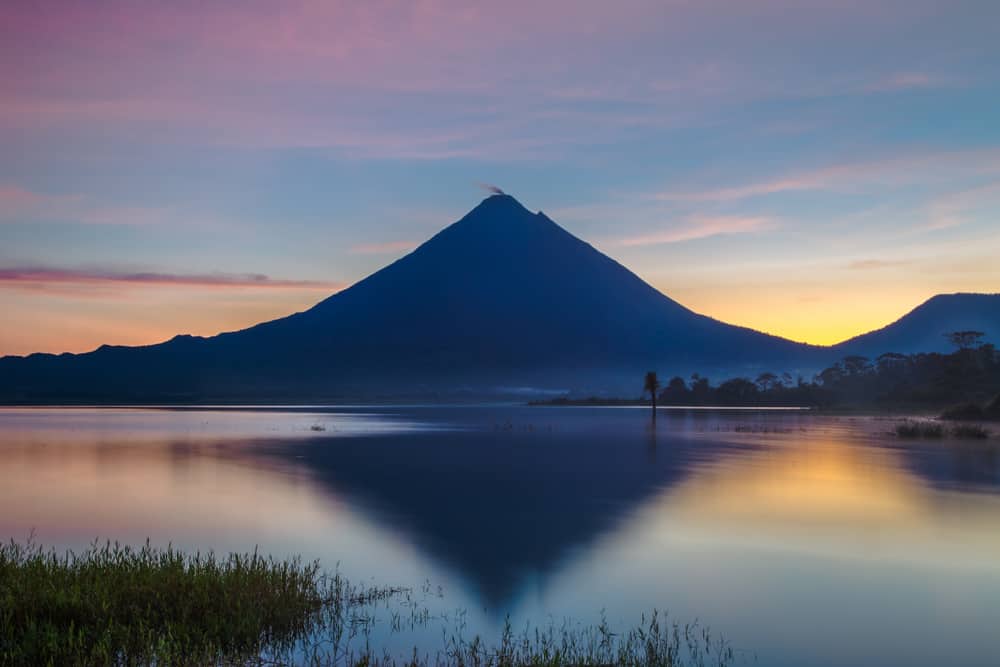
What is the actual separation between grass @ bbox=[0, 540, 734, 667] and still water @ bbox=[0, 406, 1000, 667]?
0.75 metres

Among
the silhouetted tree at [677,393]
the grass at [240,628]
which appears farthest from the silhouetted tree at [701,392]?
the grass at [240,628]

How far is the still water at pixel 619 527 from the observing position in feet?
39.9

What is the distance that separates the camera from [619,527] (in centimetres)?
2031

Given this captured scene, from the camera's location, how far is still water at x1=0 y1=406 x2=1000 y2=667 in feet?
39.9

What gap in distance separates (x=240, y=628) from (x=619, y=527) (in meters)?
12.0

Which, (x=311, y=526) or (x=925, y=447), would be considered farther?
(x=925, y=447)

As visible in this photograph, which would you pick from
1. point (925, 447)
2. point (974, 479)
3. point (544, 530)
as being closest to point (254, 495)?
point (544, 530)

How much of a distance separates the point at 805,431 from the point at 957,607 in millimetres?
49730

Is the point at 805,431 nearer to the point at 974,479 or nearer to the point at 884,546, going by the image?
the point at 974,479

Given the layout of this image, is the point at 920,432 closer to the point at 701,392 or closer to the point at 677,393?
the point at 701,392

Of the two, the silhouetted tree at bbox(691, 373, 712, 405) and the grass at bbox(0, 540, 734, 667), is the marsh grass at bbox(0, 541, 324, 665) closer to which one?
the grass at bbox(0, 540, 734, 667)

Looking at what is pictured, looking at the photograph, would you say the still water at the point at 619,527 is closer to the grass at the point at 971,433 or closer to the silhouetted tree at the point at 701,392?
the grass at the point at 971,433

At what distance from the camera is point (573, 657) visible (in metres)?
9.44

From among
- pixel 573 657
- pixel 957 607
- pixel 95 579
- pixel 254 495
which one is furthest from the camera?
pixel 254 495
